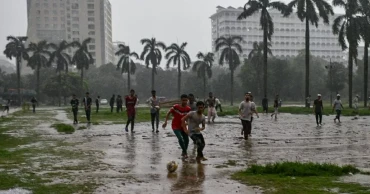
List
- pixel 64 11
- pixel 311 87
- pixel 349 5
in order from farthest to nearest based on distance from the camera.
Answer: pixel 64 11 → pixel 311 87 → pixel 349 5

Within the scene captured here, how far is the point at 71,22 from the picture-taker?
174m

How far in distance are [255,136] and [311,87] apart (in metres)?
84.5

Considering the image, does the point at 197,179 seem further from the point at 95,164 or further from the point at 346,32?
the point at 346,32

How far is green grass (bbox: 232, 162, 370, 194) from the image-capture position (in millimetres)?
7543

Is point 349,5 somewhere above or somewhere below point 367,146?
Result: above

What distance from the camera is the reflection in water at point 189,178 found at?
7936 millimetres

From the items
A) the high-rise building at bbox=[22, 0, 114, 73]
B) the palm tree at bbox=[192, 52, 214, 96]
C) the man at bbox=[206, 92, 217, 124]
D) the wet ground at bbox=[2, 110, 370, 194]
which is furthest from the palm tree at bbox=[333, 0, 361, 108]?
the high-rise building at bbox=[22, 0, 114, 73]

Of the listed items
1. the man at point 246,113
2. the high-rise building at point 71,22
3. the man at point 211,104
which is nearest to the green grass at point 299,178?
the man at point 246,113

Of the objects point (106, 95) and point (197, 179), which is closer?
point (197, 179)

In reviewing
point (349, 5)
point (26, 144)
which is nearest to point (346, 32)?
point (349, 5)

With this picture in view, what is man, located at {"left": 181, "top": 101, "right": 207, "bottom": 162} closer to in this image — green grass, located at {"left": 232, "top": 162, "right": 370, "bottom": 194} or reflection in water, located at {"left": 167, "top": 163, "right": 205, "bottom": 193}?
reflection in water, located at {"left": 167, "top": 163, "right": 205, "bottom": 193}

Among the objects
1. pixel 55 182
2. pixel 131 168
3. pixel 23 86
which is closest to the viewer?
pixel 55 182

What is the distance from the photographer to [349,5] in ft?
153

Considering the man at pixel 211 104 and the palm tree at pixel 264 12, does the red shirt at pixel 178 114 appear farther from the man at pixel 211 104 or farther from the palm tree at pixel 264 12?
the palm tree at pixel 264 12
